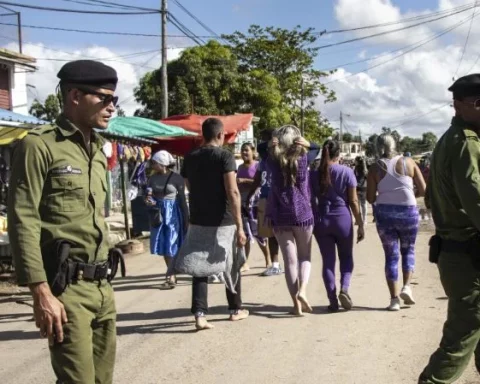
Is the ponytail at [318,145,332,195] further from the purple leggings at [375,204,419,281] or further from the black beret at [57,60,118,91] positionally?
the black beret at [57,60,118,91]

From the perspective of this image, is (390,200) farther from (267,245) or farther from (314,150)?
(267,245)

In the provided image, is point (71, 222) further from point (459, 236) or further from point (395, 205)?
point (395, 205)

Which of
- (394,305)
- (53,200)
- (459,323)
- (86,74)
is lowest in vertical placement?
(394,305)

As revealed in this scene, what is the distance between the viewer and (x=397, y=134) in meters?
6.98

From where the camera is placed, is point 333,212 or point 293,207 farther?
point 333,212

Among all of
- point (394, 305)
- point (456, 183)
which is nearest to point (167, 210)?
point (394, 305)

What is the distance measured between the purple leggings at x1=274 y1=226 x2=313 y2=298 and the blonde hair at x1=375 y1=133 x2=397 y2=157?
1054 millimetres

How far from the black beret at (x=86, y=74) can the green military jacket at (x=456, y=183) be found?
1.78 m

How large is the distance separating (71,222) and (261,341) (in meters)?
3.16

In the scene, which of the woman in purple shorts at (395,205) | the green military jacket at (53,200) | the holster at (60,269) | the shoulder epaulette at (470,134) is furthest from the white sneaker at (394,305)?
the holster at (60,269)

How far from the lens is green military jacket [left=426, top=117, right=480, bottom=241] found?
11.0 feet


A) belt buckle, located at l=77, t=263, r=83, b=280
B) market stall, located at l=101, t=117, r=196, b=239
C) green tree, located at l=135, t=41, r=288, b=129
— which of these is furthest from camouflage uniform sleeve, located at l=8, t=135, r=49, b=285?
green tree, located at l=135, t=41, r=288, b=129

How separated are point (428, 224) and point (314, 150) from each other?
30.6 feet

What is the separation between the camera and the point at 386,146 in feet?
21.9
